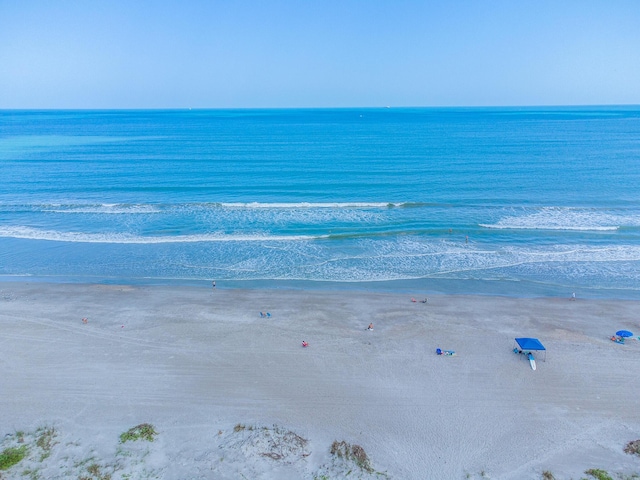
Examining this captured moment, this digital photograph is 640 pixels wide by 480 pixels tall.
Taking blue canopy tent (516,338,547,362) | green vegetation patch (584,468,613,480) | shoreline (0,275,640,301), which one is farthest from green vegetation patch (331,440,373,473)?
shoreline (0,275,640,301)

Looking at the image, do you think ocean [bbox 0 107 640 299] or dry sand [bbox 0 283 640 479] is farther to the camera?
ocean [bbox 0 107 640 299]

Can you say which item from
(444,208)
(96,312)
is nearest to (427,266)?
(444,208)

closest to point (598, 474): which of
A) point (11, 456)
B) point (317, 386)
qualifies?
point (317, 386)

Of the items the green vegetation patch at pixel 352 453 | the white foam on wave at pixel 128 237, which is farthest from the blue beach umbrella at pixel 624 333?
the white foam on wave at pixel 128 237

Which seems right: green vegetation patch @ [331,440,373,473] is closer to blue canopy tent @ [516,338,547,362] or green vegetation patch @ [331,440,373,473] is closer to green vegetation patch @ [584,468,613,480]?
green vegetation patch @ [584,468,613,480]

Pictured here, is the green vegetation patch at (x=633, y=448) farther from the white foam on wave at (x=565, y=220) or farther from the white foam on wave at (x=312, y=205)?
the white foam on wave at (x=312, y=205)

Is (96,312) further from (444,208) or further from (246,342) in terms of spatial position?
(444,208)
